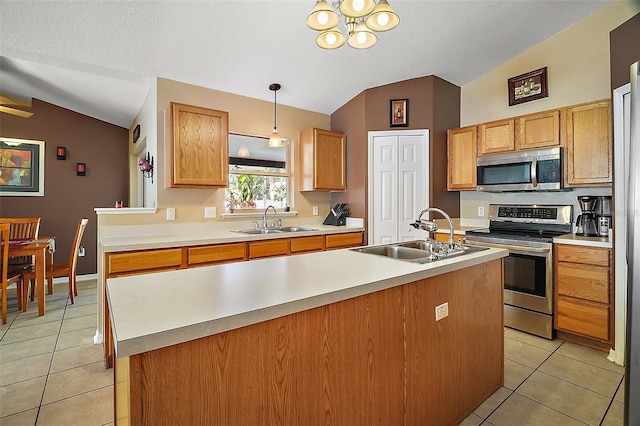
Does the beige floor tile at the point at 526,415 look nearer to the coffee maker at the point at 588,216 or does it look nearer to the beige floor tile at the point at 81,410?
the coffee maker at the point at 588,216

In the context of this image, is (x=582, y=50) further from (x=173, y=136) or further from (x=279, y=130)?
(x=173, y=136)

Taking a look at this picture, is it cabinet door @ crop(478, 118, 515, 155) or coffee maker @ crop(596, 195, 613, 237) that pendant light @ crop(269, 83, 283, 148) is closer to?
cabinet door @ crop(478, 118, 515, 155)

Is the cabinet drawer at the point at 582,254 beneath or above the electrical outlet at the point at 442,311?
above

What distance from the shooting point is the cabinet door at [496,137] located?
3.40 metres

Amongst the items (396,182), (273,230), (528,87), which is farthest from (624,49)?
(273,230)

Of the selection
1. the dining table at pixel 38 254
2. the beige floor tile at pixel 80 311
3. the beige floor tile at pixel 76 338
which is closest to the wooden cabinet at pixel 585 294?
the beige floor tile at pixel 76 338

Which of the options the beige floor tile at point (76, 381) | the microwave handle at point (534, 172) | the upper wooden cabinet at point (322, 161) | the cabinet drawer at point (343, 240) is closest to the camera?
the beige floor tile at point (76, 381)

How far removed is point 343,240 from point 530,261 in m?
1.92

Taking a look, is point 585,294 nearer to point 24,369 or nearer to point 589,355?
point 589,355

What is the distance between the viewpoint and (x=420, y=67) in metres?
3.69

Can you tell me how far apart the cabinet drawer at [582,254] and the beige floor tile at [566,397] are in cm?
105

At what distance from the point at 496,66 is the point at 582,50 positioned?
0.86 meters

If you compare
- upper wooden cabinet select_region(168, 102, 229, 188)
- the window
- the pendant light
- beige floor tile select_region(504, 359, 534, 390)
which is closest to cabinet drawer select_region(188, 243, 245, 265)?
upper wooden cabinet select_region(168, 102, 229, 188)

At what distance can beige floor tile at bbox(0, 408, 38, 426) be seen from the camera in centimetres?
177
